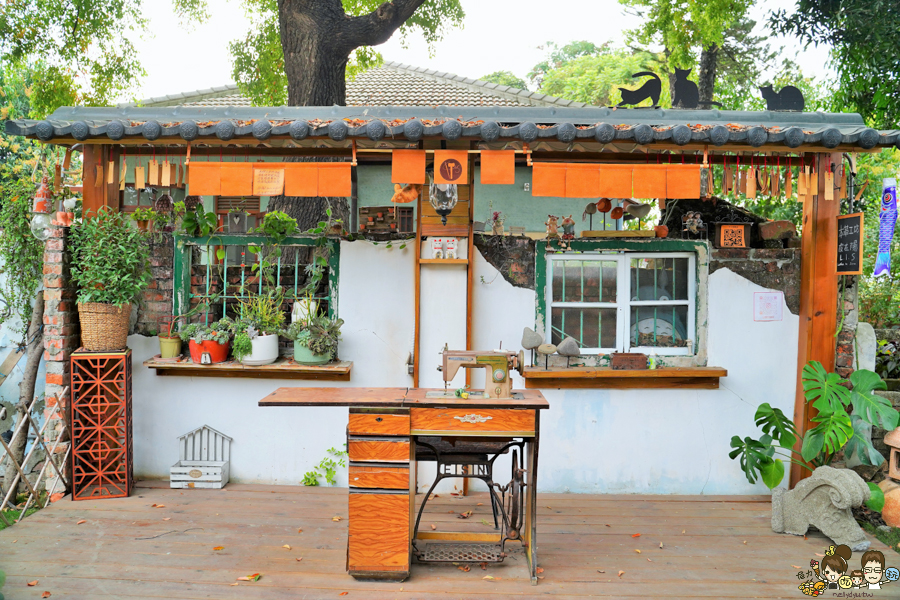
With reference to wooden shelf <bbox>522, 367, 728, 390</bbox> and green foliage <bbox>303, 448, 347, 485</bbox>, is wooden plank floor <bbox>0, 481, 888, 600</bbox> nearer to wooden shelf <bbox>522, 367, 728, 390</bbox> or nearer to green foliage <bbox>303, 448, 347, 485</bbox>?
green foliage <bbox>303, 448, 347, 485</bbox>

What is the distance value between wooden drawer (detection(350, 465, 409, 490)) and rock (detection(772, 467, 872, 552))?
9.21 feet

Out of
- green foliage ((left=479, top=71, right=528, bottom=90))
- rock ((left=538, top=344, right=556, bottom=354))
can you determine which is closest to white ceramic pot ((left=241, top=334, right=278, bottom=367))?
rock ((left=538, top=344, right=556, bottom=354))

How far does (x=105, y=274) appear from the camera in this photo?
15.3ft

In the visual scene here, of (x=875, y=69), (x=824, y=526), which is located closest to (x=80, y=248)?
(x=824, y=526)

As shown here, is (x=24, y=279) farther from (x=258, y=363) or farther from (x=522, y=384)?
(x=522, y=384)

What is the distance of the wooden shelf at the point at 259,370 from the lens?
4.88 meters

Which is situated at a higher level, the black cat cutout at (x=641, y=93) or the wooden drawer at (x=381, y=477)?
the black cat cutout at (x=641, y=93)

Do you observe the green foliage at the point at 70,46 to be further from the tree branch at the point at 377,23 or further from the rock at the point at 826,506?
the rock at the point at 826,506

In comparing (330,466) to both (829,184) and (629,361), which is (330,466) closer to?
(629,361)

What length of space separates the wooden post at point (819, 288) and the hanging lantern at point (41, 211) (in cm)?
619

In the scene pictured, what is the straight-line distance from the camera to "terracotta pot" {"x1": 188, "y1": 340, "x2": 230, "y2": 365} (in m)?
4.88

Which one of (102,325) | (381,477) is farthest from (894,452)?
(102,325)

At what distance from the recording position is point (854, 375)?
464 centimetres

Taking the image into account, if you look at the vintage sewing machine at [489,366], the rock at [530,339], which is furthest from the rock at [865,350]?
the vintage sewing machine at [489,366]
